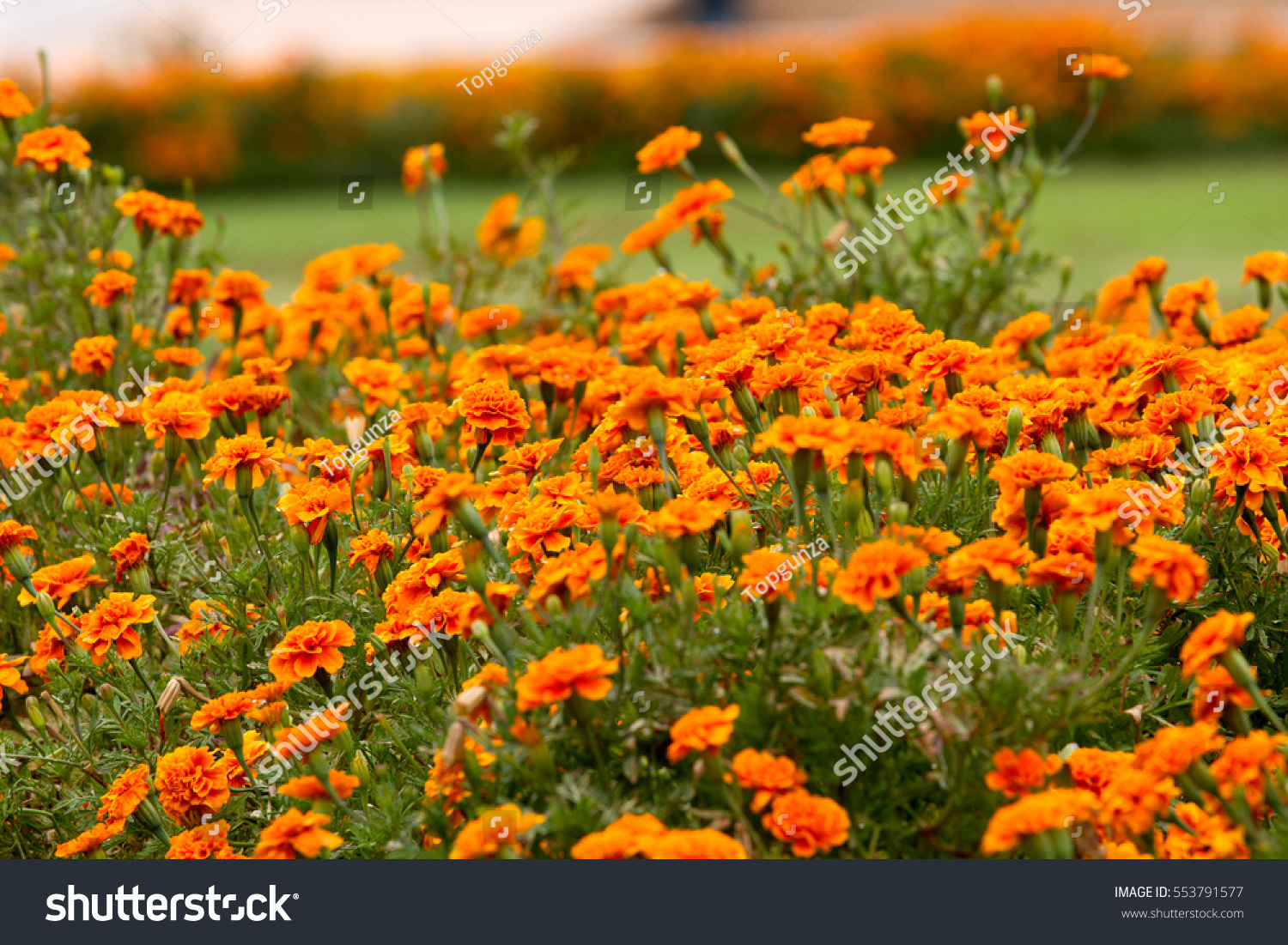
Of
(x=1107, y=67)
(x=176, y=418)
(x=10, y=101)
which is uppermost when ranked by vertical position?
(x=10, y=101)

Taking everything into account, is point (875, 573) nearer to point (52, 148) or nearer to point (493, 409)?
point (493, 409)

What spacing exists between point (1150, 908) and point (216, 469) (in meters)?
1.92

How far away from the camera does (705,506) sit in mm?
1850

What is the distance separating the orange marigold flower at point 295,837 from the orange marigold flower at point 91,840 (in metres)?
0.47

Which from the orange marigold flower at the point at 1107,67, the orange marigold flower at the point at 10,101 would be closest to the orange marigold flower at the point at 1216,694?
the orange marigold flower at the point at 1107,67

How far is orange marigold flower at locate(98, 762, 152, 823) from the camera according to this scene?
211 cm

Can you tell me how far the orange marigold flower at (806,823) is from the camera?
1.62 meters

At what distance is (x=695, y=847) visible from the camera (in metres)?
1.53

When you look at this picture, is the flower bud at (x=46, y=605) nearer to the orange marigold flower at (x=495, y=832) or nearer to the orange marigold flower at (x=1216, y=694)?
the orange marigold flower at (x=495, y=832)

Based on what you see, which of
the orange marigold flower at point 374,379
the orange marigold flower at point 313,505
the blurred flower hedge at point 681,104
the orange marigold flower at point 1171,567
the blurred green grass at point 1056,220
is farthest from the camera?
the blurred flower hedge at point 681,104

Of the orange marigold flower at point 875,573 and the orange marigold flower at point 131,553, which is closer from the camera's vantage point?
the orange marigold flower at point 875,573

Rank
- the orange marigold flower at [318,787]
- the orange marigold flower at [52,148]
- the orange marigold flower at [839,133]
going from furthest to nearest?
the orange marigold flower at [839,133], the orange marigold flower at [52,148], the orange marigold flower at [318,787]

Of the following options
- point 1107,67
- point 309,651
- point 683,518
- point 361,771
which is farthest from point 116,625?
point 1107,67

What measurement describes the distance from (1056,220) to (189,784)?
9032 mm
